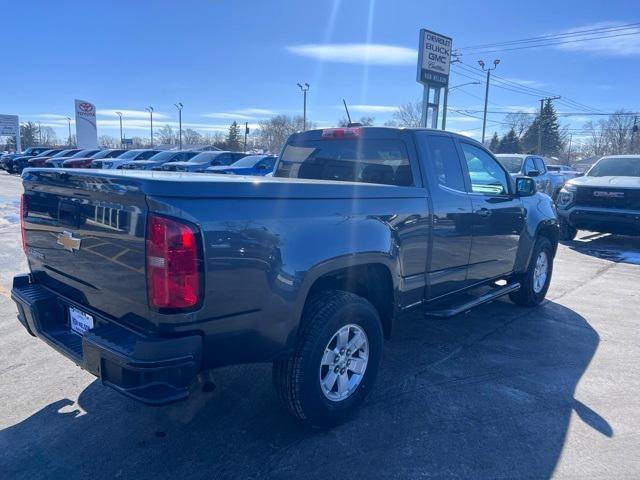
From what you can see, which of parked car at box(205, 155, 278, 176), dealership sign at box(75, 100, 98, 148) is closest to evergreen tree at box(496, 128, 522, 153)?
dealership sign at box(75, 100, 98, 148)

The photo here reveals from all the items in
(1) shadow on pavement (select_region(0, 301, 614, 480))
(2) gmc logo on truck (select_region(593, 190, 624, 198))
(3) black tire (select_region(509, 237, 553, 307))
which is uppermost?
(2) gmc logo on truck (select_region(593, 190, 624, 198))

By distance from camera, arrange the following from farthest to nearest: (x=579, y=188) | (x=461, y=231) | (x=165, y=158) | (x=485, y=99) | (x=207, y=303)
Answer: (x=485, y=99) → (x=165, y=158) → (x=579, y=188) → (x=461, y=231) → (x=207, y=303)

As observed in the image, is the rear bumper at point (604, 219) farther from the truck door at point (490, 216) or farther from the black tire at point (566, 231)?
the truck door at point (490, 216)

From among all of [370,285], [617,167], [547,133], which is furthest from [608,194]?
[547,133]

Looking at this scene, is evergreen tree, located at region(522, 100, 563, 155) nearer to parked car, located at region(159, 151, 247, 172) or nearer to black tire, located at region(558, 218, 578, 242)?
parked car, located at region(159, 151, 247, 172)

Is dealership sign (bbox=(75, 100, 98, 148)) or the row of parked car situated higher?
dealership sign (bbox=(75, 100, 98, 148))

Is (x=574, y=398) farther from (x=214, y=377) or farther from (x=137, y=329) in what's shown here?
(x=137, y=329)

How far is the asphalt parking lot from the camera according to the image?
9.25 ft

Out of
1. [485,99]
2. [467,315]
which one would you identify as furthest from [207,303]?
[485,99]

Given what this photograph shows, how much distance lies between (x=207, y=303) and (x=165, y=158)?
83.1 feet

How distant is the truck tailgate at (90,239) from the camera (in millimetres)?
2404

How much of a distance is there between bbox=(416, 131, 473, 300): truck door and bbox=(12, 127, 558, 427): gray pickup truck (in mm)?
18

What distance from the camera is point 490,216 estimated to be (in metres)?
4.71

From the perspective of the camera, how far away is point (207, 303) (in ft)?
7.84
